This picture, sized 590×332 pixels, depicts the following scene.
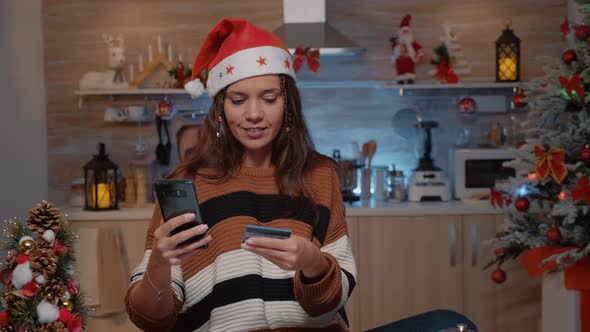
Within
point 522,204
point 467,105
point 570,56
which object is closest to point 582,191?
point 522,204

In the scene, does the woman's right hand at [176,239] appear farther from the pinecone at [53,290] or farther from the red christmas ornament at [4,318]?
the red christmas ornament at [4,318]

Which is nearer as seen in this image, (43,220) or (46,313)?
(46,313)

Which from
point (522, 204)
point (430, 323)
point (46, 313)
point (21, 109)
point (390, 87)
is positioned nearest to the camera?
point (46, 313)

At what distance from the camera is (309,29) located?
12.9 feet

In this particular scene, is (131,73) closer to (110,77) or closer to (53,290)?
(110,77)

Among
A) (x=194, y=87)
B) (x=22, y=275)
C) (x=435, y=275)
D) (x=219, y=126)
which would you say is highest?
(x=194, y=87)

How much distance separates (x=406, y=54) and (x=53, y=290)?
3.11 metres

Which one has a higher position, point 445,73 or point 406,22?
point 406,22

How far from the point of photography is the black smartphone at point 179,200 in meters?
1.44

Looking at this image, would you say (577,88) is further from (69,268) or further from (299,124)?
(69,268)

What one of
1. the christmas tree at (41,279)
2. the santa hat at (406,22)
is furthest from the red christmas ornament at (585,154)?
the christmas tree at (41,279)

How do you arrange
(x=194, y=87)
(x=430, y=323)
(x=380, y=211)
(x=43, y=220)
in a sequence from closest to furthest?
(x=43, y=220) < (x=430, y=323) < (x=194, y=87) < (x=380, y=211)

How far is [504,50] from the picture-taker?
427 cm

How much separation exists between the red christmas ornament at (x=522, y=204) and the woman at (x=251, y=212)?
164cm
